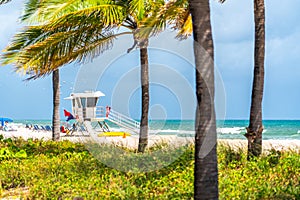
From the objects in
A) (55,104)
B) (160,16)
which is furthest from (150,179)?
(55,104)

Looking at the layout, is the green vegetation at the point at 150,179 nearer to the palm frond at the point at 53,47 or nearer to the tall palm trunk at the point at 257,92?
the tall palm trunk at the point at 257,92

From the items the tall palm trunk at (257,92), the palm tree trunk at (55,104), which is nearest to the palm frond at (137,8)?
the tall palm trunk at (257,92)

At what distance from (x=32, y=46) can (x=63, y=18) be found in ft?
4.90

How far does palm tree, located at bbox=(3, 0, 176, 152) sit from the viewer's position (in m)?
12.6

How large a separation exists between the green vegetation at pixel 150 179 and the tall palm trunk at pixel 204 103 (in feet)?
5.65

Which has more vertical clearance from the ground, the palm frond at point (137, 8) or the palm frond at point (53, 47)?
the palm frond at point (137, 8)

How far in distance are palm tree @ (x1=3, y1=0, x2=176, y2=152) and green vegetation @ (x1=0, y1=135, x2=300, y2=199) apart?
117 inches

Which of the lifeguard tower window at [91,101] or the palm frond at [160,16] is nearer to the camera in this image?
the palm frond at [160,16]

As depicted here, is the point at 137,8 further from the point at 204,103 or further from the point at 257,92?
the point at 204,103

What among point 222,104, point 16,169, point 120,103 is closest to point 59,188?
point 16,169

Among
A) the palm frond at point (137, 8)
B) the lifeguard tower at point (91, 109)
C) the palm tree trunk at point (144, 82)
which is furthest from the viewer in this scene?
the lifeguard tower at point (91, 109)

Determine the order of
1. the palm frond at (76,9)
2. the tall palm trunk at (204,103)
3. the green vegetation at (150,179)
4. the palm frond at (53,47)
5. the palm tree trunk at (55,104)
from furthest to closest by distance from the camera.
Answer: the palm tree trunk at (55,104), the palm frond at (53,47), the palm frond at (76,9), the green vegetation at (150,179), the tall palm trunk at (204,103)

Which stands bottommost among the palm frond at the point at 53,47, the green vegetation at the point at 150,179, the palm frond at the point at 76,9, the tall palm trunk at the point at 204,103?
the green vegetation at the point at 150,179

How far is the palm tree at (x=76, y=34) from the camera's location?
41.4ft
